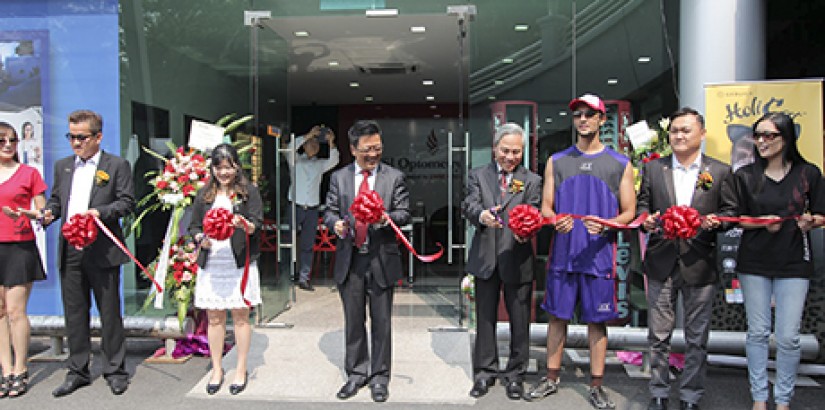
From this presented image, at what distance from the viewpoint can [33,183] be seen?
4.04 m

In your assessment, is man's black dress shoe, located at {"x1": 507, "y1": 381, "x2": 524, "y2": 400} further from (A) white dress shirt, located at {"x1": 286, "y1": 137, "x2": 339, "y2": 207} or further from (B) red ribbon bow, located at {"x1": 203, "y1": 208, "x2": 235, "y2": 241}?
(A) white dress shirt, located at {"x1": 286, "y1": 137, "x2": 339, "y2": 207}

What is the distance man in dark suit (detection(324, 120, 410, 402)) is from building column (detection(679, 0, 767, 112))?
8.81 feet

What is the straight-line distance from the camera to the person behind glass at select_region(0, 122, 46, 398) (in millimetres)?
3932

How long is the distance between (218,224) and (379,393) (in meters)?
1.43

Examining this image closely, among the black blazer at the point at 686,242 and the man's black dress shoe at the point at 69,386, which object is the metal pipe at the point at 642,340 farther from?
the man's black dress shoe at the point at 69,386

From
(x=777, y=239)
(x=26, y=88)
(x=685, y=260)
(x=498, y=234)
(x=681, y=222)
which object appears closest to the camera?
(x=681, y=222)

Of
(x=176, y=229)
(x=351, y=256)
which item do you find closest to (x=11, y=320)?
(x=176, y=229)

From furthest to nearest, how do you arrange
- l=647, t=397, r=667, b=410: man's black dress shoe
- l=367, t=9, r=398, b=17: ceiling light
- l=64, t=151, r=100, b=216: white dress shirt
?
l=367, t=9, r=398, b=17: ceiling light, l=64, t=151, r=100, b=216: white dress shirt, l=647, t=397, r=667, b=410: man's black dress shoe

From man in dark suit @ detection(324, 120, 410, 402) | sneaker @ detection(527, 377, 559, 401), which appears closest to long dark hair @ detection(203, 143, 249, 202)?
man in dark suit @ detection(324, 120, 410, 402)

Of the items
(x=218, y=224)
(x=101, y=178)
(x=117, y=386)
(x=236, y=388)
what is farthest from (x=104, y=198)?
(x=236, y=388)

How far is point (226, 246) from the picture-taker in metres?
3.88

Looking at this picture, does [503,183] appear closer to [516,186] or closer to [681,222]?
[516,186]

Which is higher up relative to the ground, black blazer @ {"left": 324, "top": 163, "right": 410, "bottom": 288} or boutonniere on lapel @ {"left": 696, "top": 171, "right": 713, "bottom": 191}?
boutonniere on lapel @ {"left": 696, "top": 171, "right": 713, "bottom": 191}

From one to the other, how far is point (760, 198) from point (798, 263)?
0.40m
